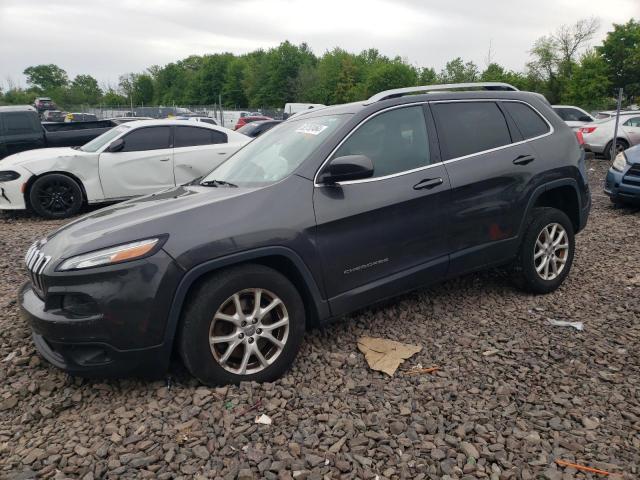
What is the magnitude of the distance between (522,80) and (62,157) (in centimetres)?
5942

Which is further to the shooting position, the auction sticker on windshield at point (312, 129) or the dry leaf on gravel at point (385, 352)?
the auction sticker on windshield at point (312, 129)

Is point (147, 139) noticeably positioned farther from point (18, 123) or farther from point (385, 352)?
point (385, 352)

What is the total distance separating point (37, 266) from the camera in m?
2.95

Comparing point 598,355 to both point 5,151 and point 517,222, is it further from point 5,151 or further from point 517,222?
point 5,151

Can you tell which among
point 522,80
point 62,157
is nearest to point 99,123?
point 62,157

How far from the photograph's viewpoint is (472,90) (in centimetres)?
460

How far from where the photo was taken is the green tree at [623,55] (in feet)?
183

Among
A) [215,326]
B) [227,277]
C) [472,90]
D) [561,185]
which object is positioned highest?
[472,90]

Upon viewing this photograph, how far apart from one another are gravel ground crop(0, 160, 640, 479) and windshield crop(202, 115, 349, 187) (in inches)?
49.2

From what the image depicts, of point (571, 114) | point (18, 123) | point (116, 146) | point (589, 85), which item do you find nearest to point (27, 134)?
point (18, 123)

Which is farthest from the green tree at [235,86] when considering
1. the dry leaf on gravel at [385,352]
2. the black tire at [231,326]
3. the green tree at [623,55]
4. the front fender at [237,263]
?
the black tire at [231,326]

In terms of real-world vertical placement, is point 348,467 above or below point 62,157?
below

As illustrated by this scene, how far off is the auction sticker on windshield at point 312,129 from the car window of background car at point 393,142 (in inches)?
10.8

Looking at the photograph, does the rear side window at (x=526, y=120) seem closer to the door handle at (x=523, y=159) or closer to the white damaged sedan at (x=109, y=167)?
the door handle at (x=523, y=159)
